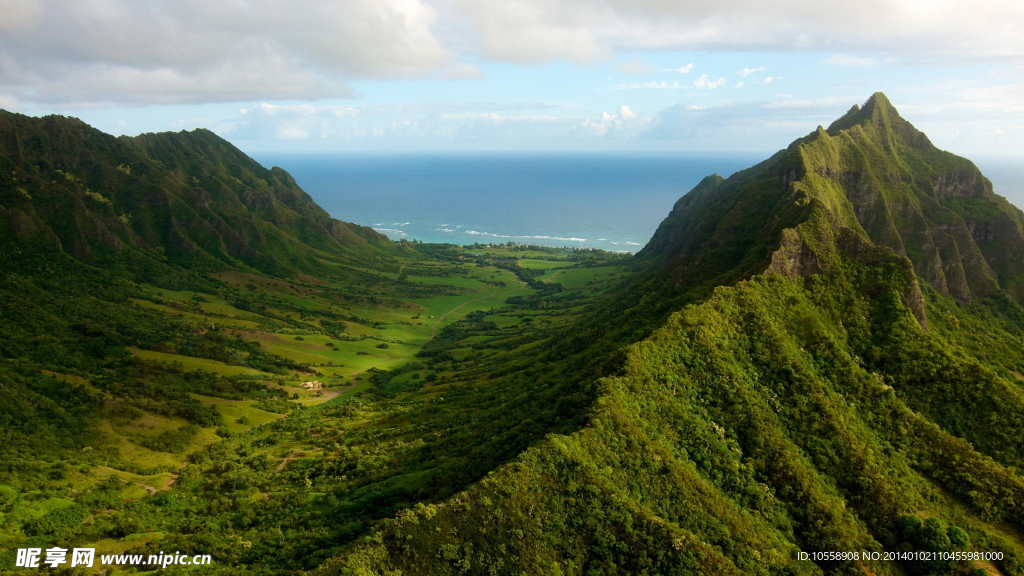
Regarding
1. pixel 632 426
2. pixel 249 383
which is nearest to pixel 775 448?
pixel 632 426

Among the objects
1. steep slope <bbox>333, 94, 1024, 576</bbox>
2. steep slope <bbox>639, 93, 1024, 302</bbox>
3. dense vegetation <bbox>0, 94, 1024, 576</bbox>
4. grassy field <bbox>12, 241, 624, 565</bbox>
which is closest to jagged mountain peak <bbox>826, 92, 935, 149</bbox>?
steep slope <bbox>639, 93, 1024, 302</bbox>

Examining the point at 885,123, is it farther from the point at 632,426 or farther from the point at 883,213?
the point at 632,426

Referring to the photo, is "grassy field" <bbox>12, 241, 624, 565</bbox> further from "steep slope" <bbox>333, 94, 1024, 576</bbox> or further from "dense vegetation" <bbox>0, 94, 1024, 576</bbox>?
"steep slope" <bbox>333, 94, 1024, 576</bbox>

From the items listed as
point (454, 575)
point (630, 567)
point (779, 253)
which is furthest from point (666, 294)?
point (454, 575)

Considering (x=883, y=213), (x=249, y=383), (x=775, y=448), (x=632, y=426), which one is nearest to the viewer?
(x=632, y=426)

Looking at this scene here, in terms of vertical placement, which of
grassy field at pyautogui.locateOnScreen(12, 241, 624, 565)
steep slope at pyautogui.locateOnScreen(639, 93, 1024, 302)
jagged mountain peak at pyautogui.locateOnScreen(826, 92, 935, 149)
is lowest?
grassy field at pyautogui.locateOnScreen(12, 241, 624, 565)

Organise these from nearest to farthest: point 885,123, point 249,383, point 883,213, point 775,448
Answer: point 775,448 < point 249,383 < point 883,213 < point 885,123
